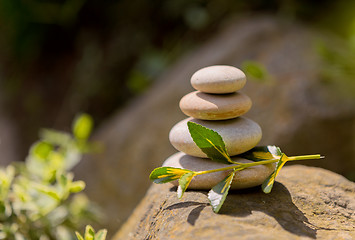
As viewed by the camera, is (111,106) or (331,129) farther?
(111,106)

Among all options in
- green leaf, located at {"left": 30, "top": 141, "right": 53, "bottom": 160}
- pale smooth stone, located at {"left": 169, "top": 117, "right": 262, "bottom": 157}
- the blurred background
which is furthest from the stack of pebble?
green leaf, located at {"left": 30, "top": 141, "right": 53, "bottom": 160}

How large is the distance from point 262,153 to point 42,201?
83cm

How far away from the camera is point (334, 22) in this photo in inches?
103

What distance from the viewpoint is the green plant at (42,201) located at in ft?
4.05

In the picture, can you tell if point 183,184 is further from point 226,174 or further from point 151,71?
point 151,71

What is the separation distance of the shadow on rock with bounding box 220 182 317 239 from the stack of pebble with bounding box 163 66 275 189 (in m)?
0.04

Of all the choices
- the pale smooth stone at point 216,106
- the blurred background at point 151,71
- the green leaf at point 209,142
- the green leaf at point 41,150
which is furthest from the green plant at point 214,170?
the green leaf at point 41,150

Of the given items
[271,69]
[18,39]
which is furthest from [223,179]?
[18,39]

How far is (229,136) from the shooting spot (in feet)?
3.06

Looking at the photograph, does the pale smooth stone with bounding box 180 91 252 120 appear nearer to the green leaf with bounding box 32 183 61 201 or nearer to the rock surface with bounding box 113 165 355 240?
Result: the rock surface with bounding box 113 165 355 240

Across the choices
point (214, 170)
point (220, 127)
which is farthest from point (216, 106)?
point (214, 170)

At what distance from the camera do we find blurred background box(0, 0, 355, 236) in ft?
5.97

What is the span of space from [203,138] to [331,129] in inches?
46.2

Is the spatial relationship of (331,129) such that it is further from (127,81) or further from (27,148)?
(27,148)
